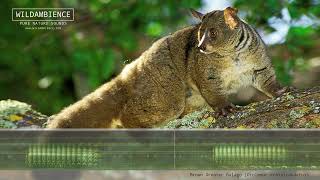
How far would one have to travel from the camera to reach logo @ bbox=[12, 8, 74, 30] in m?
3.60

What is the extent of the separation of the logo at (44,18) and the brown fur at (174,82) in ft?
1.22

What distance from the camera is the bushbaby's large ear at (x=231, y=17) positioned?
11.0 feet

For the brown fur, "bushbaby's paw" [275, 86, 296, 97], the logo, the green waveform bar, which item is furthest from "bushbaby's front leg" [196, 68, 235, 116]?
the logo

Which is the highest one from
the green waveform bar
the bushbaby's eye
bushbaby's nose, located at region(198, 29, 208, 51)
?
the bushbaby's eye

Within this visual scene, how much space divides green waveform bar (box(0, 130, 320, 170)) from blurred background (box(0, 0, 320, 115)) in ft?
0.70

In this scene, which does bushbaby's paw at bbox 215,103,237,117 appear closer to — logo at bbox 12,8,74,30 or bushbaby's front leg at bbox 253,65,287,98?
bushbaby's front leg at bbox 253,65,287,98

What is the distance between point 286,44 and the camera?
11.7 ft

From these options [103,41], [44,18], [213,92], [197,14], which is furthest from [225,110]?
[44,18]

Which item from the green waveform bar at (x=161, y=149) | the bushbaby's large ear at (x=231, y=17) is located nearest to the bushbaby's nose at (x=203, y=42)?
the bushbaby's large ear at (x=231, y=17)

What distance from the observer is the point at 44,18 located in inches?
141

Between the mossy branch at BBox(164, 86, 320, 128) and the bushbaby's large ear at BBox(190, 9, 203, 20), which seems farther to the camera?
the bushbaby's large ear at BBox(190, 9, 203, 20)

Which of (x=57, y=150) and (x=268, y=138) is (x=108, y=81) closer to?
(x=57, y=150)

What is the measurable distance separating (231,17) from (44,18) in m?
0.89

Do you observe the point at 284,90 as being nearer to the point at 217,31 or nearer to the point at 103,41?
the point at 217,31
